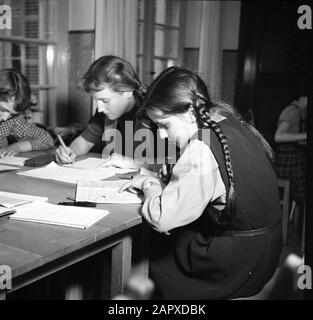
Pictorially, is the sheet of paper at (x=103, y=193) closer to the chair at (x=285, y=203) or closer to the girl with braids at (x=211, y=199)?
the girl with braids at (x=211, y=199)

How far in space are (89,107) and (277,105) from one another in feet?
7.98

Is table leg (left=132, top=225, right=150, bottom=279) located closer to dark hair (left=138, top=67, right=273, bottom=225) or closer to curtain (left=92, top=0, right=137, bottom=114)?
dark hair (left=138, top=67, right=273, bottom=225)

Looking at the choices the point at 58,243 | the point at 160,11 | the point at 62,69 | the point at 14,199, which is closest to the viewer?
the point at 58,243

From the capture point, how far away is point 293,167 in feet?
12.0

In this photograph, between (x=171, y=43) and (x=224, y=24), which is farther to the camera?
(x=224, y=24)

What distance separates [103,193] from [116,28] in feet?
7.60

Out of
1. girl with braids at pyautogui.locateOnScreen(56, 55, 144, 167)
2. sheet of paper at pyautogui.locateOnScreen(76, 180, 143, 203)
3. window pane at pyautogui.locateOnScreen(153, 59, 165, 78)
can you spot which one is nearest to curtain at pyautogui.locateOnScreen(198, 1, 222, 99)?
window pane at pyautogui.locateOnScreen(153, 59, 165, 78)

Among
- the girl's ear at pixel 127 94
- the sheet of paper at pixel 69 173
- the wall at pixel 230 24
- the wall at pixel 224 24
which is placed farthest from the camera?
the wall at pixel 230 24

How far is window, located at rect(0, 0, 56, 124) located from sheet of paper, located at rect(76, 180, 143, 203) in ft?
6.36

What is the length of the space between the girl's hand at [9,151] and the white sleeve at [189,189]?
53.4 inches

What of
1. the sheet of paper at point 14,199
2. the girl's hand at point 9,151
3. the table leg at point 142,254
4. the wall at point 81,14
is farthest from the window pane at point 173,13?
the sheet of paper at point 14,199

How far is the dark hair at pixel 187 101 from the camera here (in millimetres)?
1357

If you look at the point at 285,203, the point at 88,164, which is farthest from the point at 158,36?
the point at 88,164

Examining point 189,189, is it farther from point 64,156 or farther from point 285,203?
point 285,203
